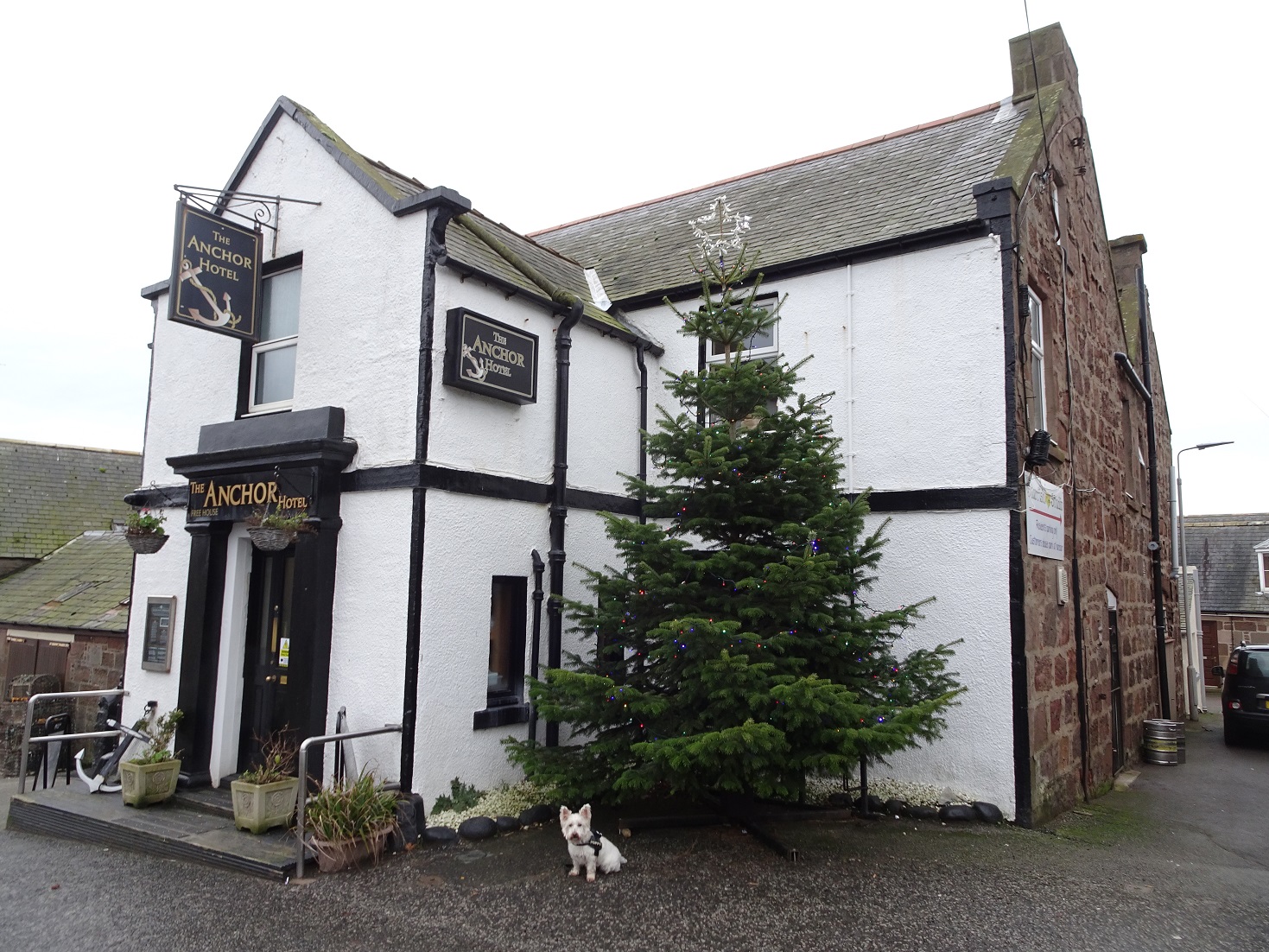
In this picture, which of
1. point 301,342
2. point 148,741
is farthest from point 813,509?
point 148,741

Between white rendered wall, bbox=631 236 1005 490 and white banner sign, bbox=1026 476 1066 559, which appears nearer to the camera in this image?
white banner sign, bbox=1026 476 1066 559

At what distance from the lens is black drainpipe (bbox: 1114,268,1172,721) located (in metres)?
15.6

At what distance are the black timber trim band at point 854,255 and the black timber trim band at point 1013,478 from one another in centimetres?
25

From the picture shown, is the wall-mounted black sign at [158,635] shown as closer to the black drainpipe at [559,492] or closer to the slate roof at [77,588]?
the black drainpipe at [559,492]

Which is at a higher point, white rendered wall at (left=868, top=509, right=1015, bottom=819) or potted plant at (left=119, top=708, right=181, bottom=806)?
white rendered wall at (left=868, top=509, right=1015, bottom=819)

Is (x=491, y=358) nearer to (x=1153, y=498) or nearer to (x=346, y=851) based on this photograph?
(x=346, y=851)

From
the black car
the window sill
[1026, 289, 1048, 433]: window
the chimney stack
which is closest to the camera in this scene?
the window sill

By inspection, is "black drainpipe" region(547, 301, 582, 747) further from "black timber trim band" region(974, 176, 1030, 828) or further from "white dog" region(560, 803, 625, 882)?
"black timber trim band" region(974, 176, 1030, 828)

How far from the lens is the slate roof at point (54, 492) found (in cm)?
1917

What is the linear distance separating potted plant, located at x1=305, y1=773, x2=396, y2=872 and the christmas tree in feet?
3.73

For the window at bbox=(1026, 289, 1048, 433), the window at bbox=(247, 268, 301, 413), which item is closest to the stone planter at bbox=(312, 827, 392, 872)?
the window at bbox=(247, 268, 301, 413)

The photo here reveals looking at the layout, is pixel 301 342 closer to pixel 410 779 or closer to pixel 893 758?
pixel 410 779

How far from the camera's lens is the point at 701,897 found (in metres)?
5.97

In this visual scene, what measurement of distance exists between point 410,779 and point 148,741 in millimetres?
3056
